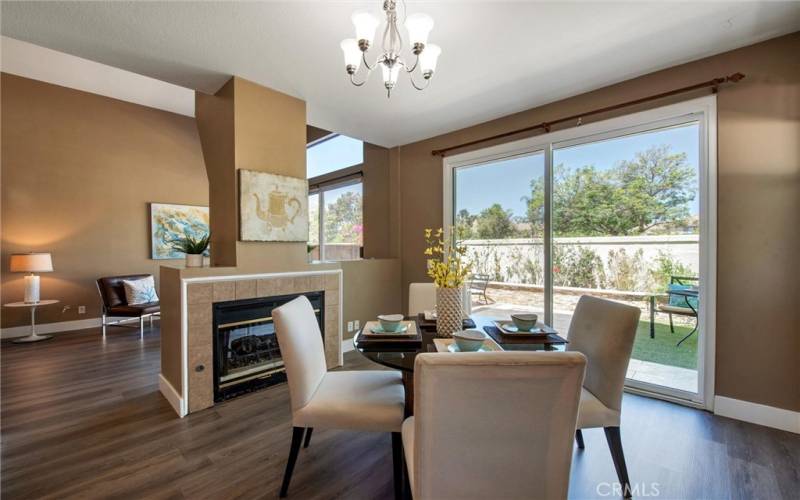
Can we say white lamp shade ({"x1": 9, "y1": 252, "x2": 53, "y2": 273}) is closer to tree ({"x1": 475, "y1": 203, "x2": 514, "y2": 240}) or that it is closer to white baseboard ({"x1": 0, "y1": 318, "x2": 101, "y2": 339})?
white baseboard ({"x1": 0, "y1": 318, "x2": 101, "y2": 339})

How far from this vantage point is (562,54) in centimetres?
236

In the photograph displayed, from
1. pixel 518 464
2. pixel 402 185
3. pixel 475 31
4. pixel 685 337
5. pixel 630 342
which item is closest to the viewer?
pixel 518 464

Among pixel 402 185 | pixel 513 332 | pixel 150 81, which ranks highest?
pixel 150 81

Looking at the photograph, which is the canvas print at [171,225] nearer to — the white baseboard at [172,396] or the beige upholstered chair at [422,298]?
the white baseboard at [172,396]

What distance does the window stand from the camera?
5051mm

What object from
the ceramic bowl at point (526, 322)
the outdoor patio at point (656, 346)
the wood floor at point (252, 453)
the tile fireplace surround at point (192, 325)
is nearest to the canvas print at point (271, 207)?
the tile fireplace surround at point (192, 325)

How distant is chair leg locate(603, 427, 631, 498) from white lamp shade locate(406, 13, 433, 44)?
2.17 m

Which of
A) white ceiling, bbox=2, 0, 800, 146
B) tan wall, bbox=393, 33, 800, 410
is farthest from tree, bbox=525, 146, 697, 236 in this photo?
white ceiling, bbox=2, 0, 800, 146

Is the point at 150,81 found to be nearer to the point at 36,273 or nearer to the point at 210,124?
the point at 210,124

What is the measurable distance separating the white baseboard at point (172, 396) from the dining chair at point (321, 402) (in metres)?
1.24

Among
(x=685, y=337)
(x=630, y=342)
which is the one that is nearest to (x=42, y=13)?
(x=630, y=342)

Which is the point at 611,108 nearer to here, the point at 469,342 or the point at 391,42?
the point at 391,42

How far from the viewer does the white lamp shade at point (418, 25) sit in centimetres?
157

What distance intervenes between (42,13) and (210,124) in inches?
46.0
